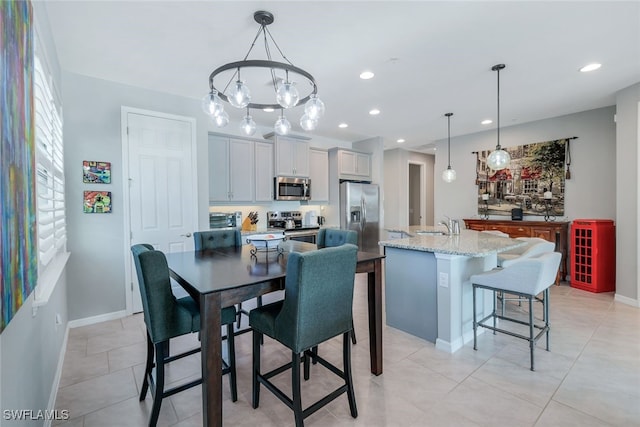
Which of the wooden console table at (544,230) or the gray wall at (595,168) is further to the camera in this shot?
the wooden console table at (544,230)

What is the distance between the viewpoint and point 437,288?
2.59 meters

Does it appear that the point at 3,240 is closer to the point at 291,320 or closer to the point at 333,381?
the point at 291,320

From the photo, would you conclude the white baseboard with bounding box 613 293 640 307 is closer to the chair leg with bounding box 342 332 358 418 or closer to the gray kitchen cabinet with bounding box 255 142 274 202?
the chair leg with bounding box 342 332 358 418

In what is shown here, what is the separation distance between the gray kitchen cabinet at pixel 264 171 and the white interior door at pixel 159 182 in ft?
3.97

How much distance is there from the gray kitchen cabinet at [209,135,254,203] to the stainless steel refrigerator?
1.76 metres

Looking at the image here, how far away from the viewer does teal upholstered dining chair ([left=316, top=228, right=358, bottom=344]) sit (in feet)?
8.75

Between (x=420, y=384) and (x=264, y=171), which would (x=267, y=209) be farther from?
(x=420, y=384)

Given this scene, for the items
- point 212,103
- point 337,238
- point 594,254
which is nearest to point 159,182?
point 212,103

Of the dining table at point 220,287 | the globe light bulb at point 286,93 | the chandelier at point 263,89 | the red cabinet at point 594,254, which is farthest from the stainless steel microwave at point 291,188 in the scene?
the red cabinet at point 594,254

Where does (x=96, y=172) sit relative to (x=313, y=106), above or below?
below

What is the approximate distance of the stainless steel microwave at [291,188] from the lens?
198 inches

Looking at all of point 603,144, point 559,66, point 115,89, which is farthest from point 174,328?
point 603,144

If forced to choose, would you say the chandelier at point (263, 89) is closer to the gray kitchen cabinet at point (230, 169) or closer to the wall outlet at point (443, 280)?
the gray kitchen cabinet at point (230, 169)

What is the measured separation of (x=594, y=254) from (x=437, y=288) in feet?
10.4
